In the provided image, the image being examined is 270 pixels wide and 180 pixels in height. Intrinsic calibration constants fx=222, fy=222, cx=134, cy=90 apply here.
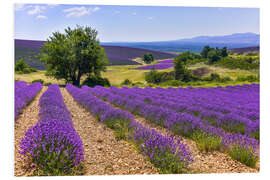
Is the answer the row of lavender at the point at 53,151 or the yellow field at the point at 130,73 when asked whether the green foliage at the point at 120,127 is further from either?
the yellow field at the point at 130,73

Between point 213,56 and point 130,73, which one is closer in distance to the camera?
point 213,56

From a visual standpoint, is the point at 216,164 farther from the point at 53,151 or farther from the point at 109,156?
the point at 53,151

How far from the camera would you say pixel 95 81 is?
15.7 m

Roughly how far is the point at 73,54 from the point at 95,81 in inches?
98.7

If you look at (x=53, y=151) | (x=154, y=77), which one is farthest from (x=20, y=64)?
(x=154, y=77)

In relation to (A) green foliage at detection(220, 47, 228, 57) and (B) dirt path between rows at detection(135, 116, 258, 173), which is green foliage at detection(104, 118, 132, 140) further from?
(A) green foliage at detection(220, 47, 228, 57)

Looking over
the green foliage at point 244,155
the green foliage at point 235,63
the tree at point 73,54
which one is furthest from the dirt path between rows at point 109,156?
the green foliage at point 235,63

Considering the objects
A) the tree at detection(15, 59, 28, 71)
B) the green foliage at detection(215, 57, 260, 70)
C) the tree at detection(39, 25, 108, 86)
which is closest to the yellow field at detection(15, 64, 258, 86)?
the green foliage at detection(215, 57, 260, 70)

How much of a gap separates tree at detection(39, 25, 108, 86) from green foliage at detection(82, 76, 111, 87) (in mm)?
315

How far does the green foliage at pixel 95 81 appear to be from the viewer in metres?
15.4

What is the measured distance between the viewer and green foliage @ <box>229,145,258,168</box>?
2904mm

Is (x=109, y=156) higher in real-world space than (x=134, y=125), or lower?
lower

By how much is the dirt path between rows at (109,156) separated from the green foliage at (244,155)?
45.3 inches
